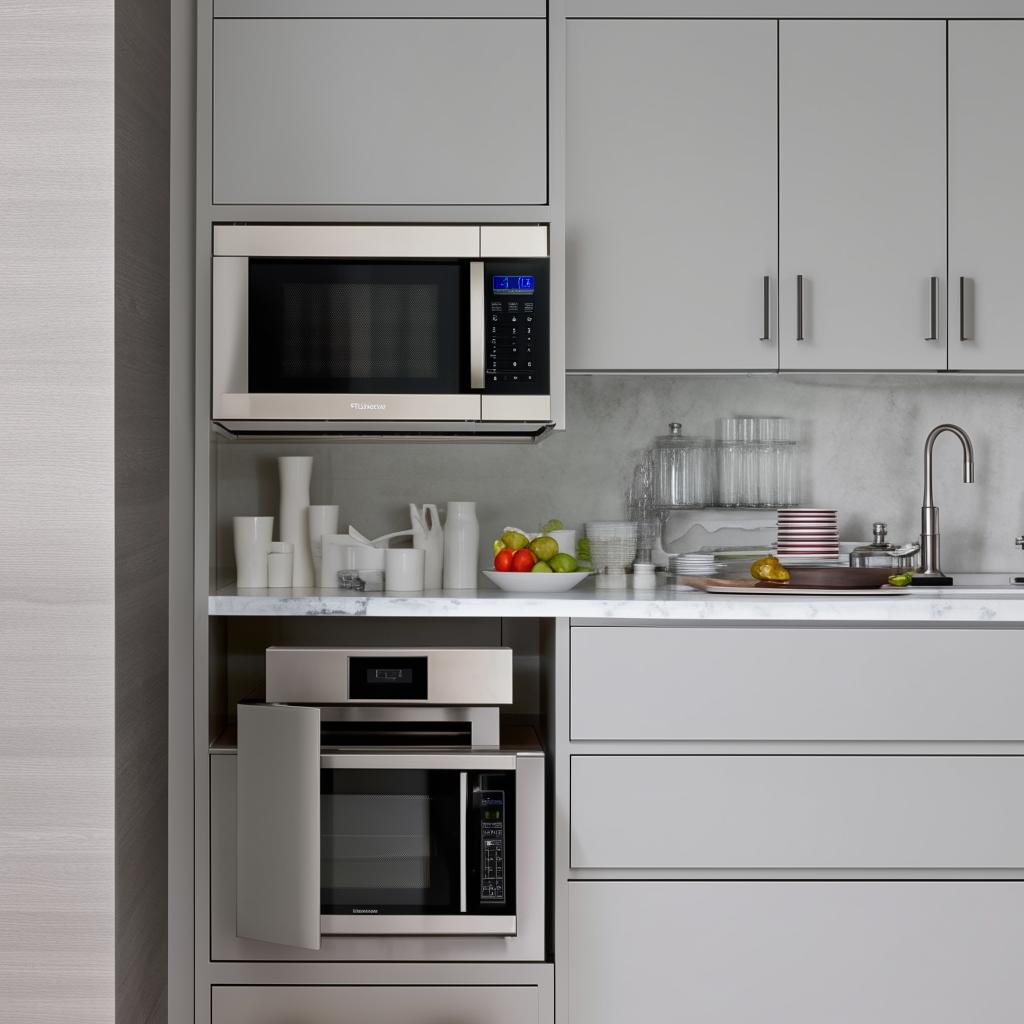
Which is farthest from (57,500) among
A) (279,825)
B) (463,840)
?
(463,840)

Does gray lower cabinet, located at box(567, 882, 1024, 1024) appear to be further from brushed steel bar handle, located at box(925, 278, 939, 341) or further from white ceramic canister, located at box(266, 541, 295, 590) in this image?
brushed steel bar handle, located at box(925, 278, 939, 341)

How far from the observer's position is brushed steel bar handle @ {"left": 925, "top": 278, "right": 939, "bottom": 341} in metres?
2.37

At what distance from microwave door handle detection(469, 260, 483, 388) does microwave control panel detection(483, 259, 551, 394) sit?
1 centimetres

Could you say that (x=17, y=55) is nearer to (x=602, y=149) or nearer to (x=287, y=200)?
(x=287, y=200)

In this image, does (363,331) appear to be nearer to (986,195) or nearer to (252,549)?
(252,549)

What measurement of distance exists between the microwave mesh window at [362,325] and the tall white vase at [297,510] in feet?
1.05

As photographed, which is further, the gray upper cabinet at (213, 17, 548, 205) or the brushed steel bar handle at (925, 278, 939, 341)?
the brushed steel bar handle at (925, 278, 939, 341)

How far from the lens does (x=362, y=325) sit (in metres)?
2.22

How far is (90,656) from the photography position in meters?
1.71

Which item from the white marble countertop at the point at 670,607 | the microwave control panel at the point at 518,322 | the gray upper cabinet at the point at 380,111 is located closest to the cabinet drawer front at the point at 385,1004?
the white marble countertop at the point at 670,607

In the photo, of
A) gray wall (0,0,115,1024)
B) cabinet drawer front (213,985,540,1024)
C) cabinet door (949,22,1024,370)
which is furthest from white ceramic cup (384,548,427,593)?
cabinet door (949,22,1024,370)

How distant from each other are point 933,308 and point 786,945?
1.37 m

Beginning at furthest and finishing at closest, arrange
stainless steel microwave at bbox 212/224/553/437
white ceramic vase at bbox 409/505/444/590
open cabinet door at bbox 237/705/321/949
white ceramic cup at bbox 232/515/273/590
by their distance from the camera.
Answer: white ceramic vase at bbox 409/505/444/590, white ceramic cup at bbox 232/515/273/590, stainless steel microwave at bbox 212/224/553/437, open cabinet door at bbox 237/705/321/949

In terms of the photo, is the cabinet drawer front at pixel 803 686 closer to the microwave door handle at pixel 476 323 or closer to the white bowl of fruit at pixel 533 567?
the white bowl of fruit at pixel 533 567
